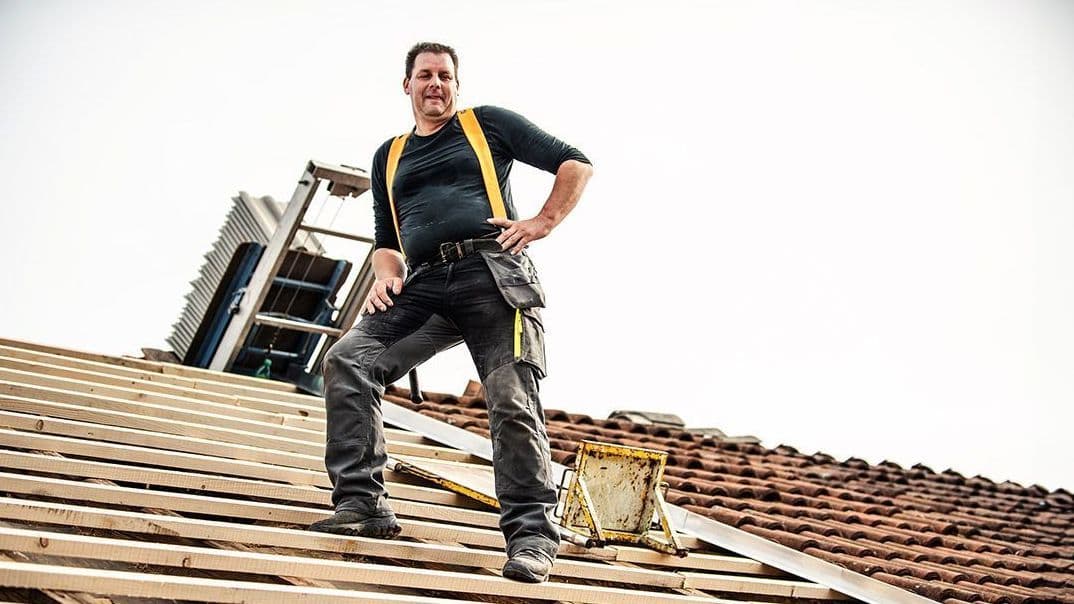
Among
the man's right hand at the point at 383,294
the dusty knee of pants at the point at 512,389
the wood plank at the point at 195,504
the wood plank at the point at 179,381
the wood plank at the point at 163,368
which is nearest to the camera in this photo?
the wood plank at the point at 195,504

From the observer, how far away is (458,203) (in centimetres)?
334

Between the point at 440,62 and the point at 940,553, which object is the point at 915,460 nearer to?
the point at 940,553

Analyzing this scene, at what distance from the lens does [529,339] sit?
10.7ft

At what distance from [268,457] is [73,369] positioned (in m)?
1.50

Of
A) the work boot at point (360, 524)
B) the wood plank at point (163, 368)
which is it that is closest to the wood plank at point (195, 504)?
the work boot at point (360, 524)

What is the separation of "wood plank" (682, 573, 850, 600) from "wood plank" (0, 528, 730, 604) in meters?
0.44

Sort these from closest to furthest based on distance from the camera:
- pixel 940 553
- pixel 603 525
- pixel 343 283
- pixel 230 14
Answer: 1. pixel 603 525
2. pixel 940 553
3. pixel 343 283
4. pixel 230 14

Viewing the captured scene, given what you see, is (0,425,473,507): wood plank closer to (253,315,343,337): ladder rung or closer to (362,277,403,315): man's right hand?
(362,277,403,315): man's right hand

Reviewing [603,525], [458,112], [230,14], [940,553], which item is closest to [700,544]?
[603,525]

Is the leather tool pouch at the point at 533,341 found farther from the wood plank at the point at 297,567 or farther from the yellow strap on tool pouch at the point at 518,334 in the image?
the wood plank at the point at 297,567

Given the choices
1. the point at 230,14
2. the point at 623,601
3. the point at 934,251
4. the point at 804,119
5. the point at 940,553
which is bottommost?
Result: the point at 623,601

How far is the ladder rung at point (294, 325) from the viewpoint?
639 cm

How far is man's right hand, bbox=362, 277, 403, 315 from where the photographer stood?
3.43 metres

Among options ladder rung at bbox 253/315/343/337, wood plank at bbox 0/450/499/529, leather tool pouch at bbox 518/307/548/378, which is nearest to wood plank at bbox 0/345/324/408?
ladder rung at bbox 253/315/343/337
